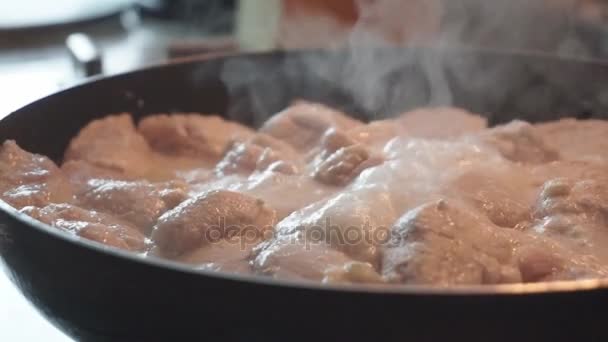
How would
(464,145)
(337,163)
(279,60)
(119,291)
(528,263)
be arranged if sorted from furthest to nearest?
(279,60) → (464,145) → (337,163) → (528,263) → (119,291)

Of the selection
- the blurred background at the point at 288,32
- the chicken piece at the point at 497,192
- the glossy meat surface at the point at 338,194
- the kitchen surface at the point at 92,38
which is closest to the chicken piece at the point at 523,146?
the glossy meat surface at the point at 338,194

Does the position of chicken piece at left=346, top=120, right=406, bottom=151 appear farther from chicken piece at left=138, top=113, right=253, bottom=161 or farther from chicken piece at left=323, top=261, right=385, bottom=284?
chicken piece at left=323, top=261, right=385, bottom=284

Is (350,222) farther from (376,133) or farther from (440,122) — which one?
(440,122)

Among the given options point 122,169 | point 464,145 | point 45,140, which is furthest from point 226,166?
point 464,145

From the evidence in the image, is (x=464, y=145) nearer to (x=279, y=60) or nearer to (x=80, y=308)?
(x=279, y=60)

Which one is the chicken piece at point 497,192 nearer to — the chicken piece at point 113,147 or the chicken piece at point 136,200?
the chicken piece at point 136,200

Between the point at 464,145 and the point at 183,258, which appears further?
the point at 464,145
